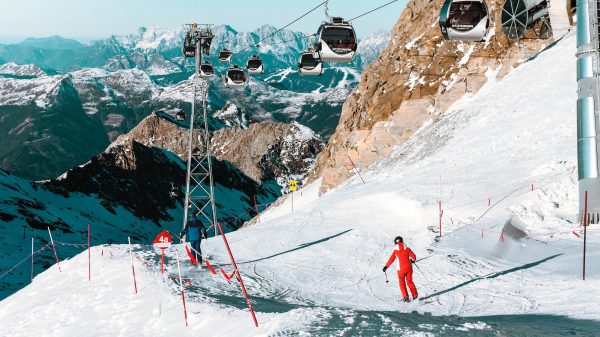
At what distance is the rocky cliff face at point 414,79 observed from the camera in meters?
44.0

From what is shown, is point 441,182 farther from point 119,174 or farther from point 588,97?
point 119,174

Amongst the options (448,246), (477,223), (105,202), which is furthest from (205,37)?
(105,202)

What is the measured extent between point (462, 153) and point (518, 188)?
915 centimetres

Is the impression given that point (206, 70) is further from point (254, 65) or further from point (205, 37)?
point (254, 65)

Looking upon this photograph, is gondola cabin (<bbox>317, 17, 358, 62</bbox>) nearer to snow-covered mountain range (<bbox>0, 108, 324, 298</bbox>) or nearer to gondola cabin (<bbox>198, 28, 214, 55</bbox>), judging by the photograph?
gondola cabin (<bbox>198, 28, 214, 55</bbox>)

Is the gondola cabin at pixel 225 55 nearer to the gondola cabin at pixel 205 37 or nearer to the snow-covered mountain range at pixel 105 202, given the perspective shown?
the gondola cabin at pixel 205 37

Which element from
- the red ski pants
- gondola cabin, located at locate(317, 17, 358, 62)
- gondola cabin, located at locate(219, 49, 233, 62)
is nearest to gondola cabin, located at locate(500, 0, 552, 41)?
gondola cabin, located at locate(317, 17, 358, 62)

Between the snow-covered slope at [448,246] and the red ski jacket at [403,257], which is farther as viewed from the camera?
the red ski jacket at [403,257]

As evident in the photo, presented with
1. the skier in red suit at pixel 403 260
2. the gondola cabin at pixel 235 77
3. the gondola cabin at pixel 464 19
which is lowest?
the skier in red suit at pixel 403 260

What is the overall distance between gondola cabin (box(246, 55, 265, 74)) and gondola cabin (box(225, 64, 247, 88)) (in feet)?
2.15

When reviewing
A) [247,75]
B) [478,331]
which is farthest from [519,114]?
[478,331]

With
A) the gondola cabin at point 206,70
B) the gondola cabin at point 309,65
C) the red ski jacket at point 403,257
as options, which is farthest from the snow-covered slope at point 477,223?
the gondola cabin at point 206,70

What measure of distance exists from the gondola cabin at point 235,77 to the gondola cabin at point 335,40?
37.1 feet

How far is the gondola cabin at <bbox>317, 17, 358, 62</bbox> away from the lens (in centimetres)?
2089
